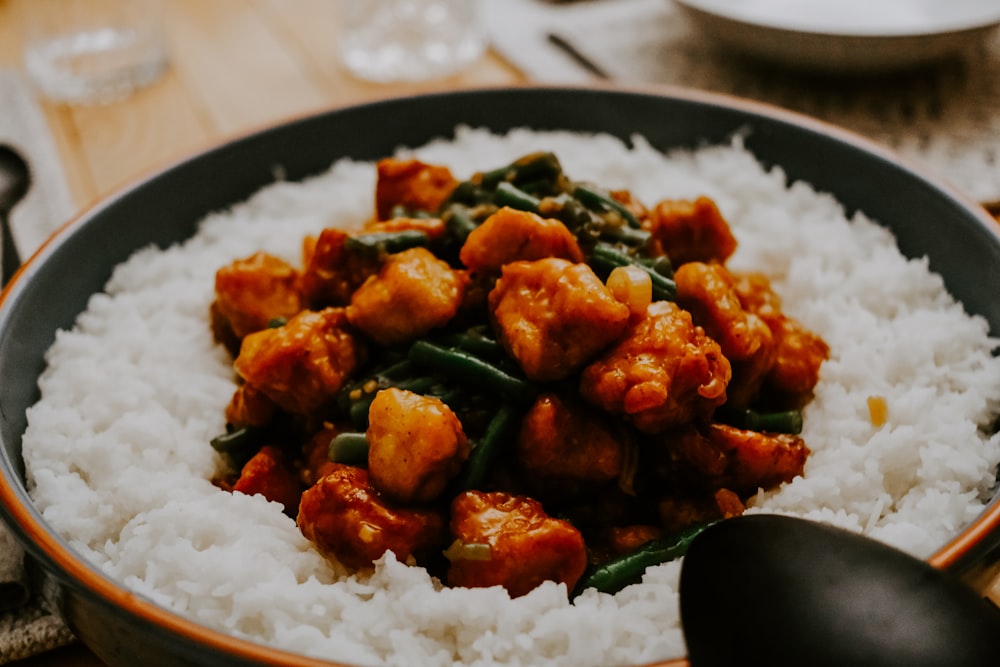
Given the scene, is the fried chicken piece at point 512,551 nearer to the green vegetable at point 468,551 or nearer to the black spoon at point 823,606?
A: the green vegetable at point 468,551

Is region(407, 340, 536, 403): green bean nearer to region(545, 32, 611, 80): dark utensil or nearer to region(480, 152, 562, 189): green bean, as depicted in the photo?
region(480, 152, 562, 189): green bean

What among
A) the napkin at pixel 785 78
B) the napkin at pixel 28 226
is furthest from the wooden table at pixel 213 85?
the napkin at pixel 785 78

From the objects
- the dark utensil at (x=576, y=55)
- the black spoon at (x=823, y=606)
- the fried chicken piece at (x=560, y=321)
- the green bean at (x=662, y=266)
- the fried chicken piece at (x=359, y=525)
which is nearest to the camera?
the black spoon at (x=823, y=606)

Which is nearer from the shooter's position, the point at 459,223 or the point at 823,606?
the point at 823,606

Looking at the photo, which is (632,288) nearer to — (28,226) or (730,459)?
(730,459)

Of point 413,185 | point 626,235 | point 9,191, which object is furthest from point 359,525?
point 9,191

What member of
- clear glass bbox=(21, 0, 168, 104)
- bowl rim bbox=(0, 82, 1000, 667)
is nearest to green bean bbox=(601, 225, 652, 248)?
bowl rim bbox=(0, 82, 1000, 667)
